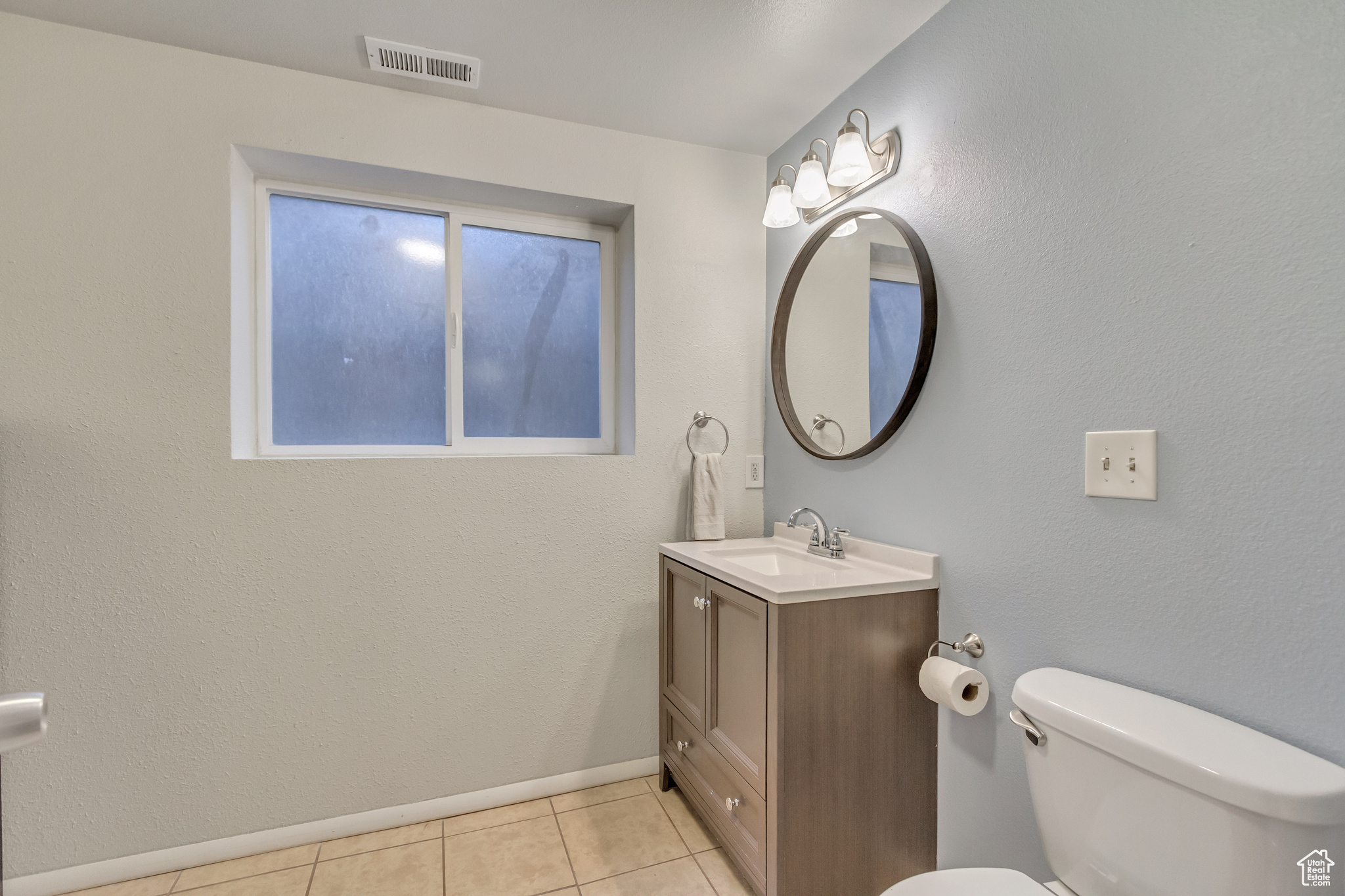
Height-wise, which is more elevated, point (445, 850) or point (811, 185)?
point (811, 185)

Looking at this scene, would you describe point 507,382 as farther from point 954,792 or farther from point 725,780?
point 954,792

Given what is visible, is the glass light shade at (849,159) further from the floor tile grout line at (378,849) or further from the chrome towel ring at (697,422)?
the floor tile grout line at (378,849)

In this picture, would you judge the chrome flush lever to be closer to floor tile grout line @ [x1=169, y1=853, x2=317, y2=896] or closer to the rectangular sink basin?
the rectangular sink basin

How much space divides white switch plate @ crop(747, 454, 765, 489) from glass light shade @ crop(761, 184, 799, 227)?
0.77 m

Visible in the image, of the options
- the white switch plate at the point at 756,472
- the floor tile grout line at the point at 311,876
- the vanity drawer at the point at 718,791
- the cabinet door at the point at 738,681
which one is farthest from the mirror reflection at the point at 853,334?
the floor tile grout line at the point at 311,876

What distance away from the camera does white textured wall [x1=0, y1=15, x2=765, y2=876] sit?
1.53m

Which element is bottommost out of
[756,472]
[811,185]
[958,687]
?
[958,687]

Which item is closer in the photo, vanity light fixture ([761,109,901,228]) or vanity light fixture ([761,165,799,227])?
vanity light fixture ([761,109,901,228])

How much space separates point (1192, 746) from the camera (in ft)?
2.76

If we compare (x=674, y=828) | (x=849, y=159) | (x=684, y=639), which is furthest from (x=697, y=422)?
(x=674, y=828)

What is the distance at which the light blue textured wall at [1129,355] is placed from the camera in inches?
33.7

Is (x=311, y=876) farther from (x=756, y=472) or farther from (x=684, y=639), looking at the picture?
(x=756, y=472)

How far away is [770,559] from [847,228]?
38.9 inches

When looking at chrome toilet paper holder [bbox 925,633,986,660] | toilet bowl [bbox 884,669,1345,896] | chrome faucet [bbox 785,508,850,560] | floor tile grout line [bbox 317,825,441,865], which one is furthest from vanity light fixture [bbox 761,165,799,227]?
floor tile grout line [bbox 317,825,441,865]
